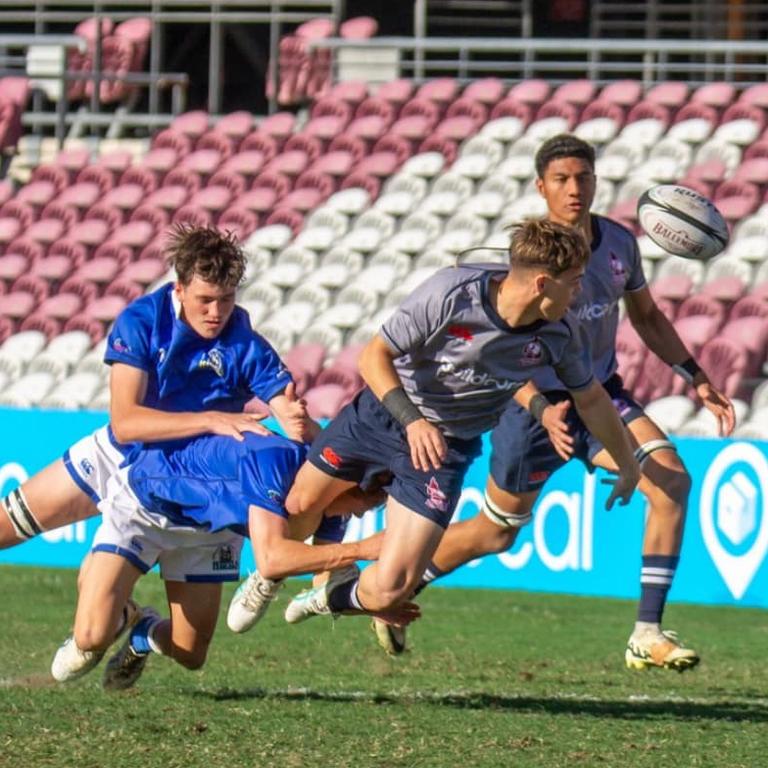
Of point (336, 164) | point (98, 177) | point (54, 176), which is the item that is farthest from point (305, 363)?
point (54, 176)

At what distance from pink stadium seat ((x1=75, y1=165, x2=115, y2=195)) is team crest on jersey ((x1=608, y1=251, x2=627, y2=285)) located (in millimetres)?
13281

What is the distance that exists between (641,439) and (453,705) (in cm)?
162

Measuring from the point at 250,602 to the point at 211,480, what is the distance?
763mm

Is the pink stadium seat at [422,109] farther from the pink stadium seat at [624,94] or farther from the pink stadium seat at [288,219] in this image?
the pink stadium seat at [624,94]

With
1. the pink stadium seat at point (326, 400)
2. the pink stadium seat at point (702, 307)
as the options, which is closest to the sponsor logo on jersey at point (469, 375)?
the pink stadium seat at point (326, 400)

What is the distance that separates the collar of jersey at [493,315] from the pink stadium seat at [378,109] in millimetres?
13181

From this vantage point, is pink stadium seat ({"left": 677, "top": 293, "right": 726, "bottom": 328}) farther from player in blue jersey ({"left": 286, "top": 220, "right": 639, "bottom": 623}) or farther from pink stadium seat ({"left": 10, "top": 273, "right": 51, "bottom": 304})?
player in blue jersey ({"left": 286, "top": 220, "right": 639, "bottom": 623})

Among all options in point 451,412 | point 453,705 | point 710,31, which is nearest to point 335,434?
point 451,412

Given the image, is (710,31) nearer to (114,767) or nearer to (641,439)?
(641,439)

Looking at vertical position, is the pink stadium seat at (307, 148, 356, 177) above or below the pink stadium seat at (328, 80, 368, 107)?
below

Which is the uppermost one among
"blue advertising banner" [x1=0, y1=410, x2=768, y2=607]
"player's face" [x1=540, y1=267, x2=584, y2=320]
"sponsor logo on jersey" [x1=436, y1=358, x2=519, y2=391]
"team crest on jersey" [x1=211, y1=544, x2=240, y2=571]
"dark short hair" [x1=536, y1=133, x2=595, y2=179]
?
"dark short hair" [x1=536, y1=133, x2=595, y2=179]

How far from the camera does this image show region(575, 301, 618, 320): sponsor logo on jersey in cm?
802

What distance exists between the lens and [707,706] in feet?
24.6

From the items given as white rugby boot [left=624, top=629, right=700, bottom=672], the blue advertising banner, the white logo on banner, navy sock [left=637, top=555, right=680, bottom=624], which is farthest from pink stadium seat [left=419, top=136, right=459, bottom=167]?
white rugby boot [left=624, top=629, right=700, bottom=672]
